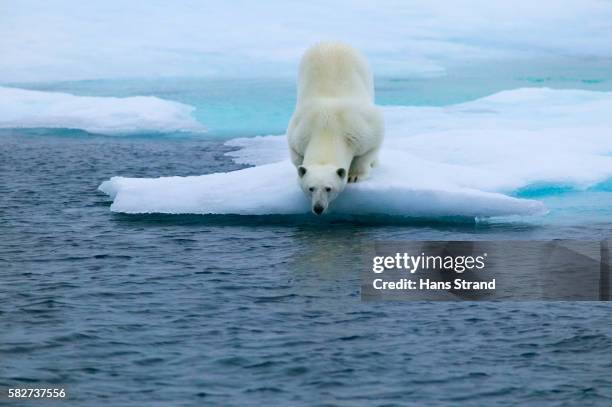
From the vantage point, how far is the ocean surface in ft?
18.1

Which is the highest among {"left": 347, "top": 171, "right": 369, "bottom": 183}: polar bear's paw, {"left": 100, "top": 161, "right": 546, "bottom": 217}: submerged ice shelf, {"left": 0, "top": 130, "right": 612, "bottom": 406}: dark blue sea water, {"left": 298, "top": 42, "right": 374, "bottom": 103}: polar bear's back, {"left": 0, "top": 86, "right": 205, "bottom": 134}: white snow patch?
{"left": 0, "top": 86, "right": 205, "bottom": 134}: white snow patch

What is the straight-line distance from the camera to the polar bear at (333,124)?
9.12 m

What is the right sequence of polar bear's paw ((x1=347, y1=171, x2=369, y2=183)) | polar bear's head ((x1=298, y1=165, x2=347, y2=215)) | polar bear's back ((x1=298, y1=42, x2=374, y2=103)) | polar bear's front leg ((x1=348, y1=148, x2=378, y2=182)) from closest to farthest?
polar bear's head ((x1=298, y1=165, x2=347, y2=215)) → polar bear's paw ((x1=347, y1=171, x2=369, y2=183)) → polar bear's front leg ((x1=348, y1=148, x2=378, y2=182)) → polar bear's back ((x1=298, y1=42, x2=374, y2=103))

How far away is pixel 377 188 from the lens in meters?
9.41

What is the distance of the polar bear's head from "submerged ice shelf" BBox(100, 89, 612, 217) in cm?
36

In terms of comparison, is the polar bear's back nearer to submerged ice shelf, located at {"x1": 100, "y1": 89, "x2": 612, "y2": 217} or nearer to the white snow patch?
submerged ice shelf, located at {"x1": 100, "y1": 89, "x2": 612, "y2": 217}

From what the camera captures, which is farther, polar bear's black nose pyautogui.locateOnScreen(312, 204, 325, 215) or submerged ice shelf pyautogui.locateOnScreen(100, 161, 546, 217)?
submerged ice shelf pyautogui.locateOnScreen(100, 161, 546, 217)

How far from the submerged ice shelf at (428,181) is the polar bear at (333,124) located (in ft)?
0.90

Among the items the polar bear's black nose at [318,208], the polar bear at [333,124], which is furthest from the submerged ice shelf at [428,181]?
the polar bear's black nose at [318,208]

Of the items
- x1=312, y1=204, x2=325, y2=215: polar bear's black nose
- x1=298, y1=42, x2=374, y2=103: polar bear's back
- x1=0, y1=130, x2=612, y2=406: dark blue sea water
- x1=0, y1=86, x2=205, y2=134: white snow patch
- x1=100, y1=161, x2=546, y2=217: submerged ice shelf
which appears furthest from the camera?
x1=0, y1=86, x2=205, y2=134: white snow patch

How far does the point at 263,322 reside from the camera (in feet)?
21.8

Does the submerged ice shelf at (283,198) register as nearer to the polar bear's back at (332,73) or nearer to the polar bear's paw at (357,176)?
the polar bear's paw at (357,176)

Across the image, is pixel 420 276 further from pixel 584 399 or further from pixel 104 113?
pixel 104 113

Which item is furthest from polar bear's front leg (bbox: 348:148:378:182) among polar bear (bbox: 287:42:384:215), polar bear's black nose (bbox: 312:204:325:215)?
polar bear's black nose (bbox: 312:204:325:215)
